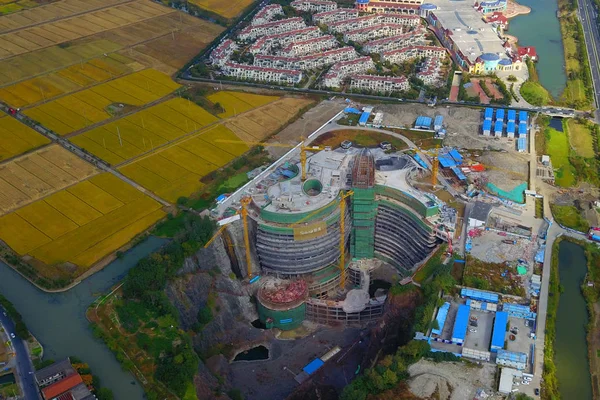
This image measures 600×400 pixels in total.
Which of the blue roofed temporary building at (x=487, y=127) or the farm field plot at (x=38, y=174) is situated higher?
the blue roofed temporary building at (x=487, y=127)

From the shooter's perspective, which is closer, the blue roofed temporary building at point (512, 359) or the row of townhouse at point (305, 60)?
the blue roofed temporary building at point (512, 359)

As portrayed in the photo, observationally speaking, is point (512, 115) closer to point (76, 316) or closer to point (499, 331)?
point (499, 331)

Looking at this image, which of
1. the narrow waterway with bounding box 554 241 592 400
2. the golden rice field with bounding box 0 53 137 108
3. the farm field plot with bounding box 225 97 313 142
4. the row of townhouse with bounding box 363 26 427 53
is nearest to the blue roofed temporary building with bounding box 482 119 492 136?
the narrow waterway with bounding box 554 241 592 400

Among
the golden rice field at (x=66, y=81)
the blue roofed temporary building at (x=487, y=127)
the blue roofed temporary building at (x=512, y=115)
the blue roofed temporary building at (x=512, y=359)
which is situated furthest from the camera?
the golden rice field at (x=66, y=81)

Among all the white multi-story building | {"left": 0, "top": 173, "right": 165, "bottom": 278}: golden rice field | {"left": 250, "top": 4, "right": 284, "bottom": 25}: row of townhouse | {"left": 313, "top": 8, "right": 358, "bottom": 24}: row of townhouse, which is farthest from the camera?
{"left": 313, "top": 8, "right": 358, "bottom": 24}: row of townhouse

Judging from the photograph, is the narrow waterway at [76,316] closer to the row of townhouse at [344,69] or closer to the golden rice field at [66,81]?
the golden rice field at [66,81]

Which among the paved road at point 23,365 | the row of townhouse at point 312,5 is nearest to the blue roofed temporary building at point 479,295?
the paved road at point 23,365

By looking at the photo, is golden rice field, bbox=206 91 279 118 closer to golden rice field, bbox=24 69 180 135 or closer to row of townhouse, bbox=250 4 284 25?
golden rice field, bbox=24 69 180 135
